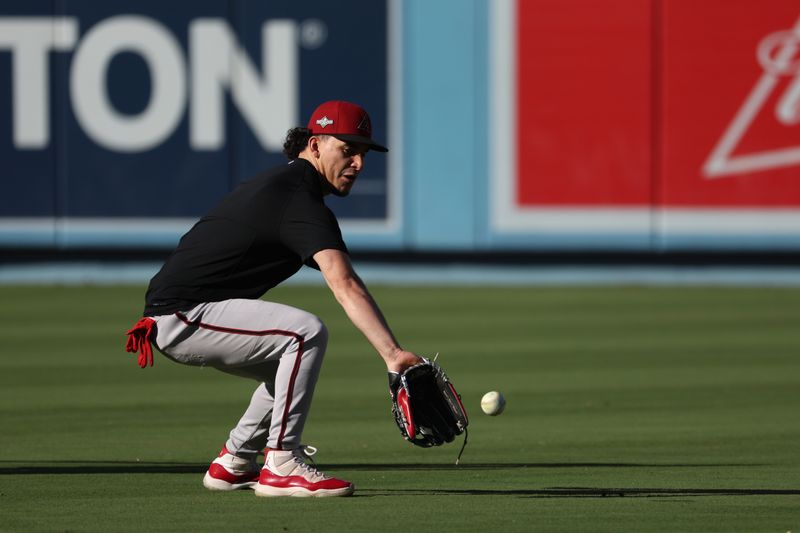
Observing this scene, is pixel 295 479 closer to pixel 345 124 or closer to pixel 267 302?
pixel 267 302

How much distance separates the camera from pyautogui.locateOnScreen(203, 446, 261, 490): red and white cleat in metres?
6.48

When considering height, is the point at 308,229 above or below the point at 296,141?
below

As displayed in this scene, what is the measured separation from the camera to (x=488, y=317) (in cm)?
1535

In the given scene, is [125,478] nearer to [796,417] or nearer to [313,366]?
[313,366]

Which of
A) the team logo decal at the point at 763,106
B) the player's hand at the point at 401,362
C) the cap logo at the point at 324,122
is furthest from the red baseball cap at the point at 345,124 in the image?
the team logo decal at the point at 763,106

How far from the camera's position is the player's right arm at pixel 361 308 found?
5883 mm

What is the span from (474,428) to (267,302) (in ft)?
8.94

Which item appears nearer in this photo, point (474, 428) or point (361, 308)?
point (361, 308)

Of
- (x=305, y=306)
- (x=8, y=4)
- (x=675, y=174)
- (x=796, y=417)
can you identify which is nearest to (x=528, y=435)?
(x=796, y=417)

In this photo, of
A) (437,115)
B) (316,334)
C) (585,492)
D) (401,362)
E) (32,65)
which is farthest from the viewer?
(437,115)

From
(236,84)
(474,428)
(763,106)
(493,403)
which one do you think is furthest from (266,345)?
(763,106)

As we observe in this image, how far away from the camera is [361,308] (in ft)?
19.4

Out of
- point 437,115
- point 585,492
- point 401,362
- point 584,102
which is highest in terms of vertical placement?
point 584,102

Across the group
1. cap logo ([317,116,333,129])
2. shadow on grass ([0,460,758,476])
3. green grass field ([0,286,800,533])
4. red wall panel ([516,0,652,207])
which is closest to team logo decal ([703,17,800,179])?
red wall panel ([516,0,652,207])
